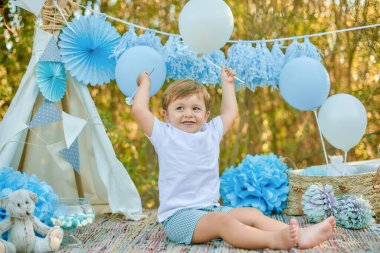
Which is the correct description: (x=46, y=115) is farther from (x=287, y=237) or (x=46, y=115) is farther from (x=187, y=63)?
(x=287, y=237)

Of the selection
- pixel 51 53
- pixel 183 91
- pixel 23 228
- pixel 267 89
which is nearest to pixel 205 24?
pixel 183 91

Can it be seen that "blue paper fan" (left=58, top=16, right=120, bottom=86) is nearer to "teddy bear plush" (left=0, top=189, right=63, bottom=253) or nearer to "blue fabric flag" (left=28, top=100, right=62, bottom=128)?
"blue fabric flag" (left=28, top=100, right=62, bottom=128)

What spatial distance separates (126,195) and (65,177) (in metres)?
0.32

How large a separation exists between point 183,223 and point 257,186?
71 cm

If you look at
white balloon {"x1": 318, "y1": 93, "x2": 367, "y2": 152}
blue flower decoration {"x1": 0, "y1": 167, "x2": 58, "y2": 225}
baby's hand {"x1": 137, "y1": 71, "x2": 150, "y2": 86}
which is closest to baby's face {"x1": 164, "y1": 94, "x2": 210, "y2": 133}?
baby's hand {"x1": 137, "y1": 71, "x2": 150, "y2": 86}

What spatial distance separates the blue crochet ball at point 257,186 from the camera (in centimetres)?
285

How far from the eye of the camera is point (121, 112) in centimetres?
432

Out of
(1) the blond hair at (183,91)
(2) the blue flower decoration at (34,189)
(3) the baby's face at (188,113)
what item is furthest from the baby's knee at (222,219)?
(2) the blue flower decoration at (34,189)

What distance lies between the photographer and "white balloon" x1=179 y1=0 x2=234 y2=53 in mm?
2396

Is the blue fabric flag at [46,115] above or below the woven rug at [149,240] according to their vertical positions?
above

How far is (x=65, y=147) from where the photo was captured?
9.12 ft

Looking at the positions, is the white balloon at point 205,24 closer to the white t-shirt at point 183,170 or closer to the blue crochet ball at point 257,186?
the white t-shirt at point 183,170

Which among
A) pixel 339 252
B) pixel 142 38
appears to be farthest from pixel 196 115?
pixel 339 252

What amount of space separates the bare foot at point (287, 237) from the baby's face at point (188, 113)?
62 cm
